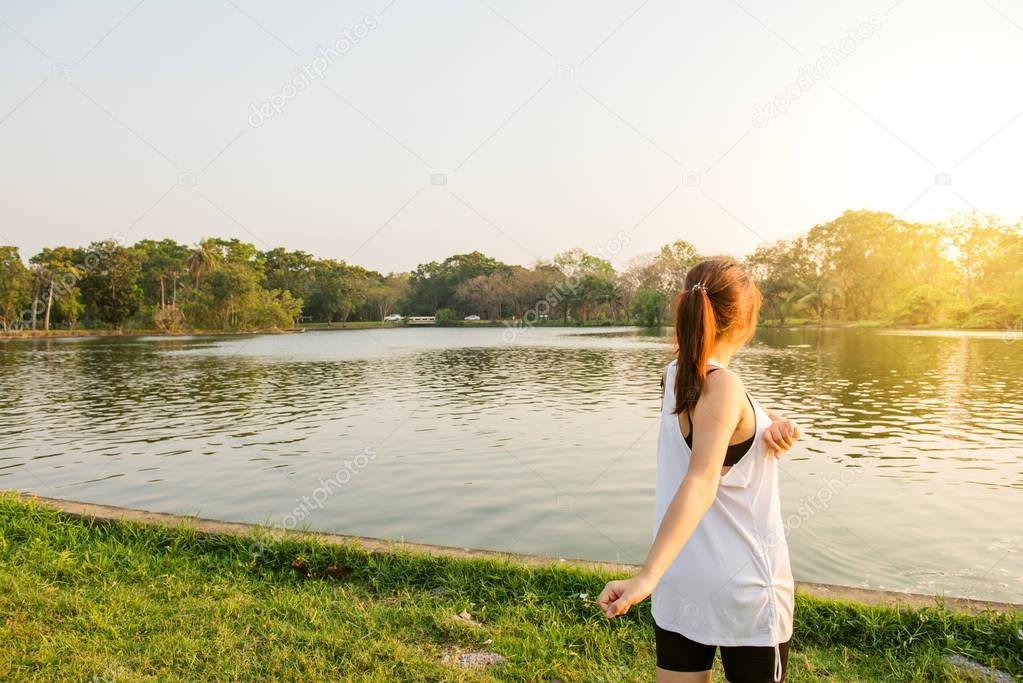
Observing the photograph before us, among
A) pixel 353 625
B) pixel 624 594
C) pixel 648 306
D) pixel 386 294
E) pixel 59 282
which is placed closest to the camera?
pixel 624 594

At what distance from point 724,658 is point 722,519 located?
0.37m

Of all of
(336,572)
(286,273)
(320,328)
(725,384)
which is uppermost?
(286,273)

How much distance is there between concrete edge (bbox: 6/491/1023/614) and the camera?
3.56m

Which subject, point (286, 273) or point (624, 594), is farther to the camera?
point (286, 273)

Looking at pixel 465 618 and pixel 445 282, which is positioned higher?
pixel 445 282

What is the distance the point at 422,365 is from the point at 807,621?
25.6 meters

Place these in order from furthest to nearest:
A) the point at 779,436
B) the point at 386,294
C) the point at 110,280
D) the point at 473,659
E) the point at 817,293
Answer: the point at 386,294, the point at 817,293, the point at 110,280, the point at 473,659, the point at 779,436

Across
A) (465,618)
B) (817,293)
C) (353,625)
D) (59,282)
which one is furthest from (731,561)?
(817,293)

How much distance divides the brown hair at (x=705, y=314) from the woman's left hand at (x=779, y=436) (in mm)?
228

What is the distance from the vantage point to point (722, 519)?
1804 millimetres

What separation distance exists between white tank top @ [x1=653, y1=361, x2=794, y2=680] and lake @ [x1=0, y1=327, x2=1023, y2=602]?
438 cm

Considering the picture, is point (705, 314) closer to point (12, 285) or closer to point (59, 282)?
point (12, 285)

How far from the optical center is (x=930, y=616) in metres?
3.35

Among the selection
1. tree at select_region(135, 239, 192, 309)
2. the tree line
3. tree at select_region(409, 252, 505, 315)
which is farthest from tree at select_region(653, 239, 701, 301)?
tree at select_region(135, 239, 192, 309)
